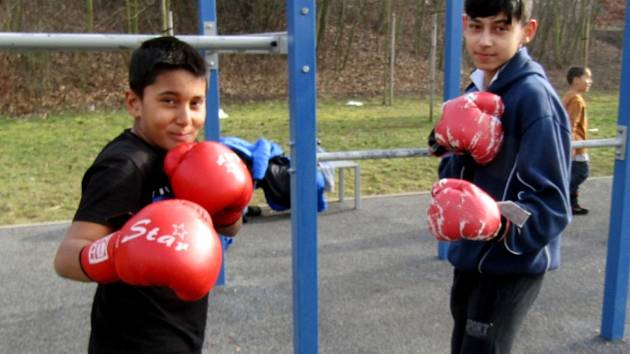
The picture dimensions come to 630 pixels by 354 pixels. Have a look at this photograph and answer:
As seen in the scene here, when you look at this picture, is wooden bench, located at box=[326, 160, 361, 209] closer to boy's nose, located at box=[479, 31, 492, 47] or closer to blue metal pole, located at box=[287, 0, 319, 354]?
blue metal pole, located at box=[287, 0, 319, 354]

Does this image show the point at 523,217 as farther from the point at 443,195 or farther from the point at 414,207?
the point at 414,207

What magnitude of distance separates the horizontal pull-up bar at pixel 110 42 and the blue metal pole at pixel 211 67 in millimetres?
1074

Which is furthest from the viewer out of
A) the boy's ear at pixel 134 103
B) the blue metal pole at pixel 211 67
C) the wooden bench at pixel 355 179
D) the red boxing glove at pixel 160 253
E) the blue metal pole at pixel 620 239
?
the wooden bench at pixel 355 179

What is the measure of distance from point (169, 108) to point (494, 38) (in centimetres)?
96

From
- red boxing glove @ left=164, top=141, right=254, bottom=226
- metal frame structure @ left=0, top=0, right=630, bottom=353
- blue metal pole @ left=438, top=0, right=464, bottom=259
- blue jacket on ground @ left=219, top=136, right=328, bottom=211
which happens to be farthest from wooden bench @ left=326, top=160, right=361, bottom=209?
red boxing glove @ left=164, top=141, right=254, bottom=226

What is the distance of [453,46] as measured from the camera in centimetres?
391

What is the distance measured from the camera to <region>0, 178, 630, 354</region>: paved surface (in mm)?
3150

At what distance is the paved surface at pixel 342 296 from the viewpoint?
3.15m

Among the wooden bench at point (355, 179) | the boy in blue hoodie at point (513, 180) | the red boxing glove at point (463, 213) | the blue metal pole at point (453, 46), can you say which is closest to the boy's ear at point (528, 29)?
the boy in blue hoodie at point (513, 180)

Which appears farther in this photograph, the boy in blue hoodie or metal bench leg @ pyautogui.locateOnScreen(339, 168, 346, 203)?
metal bench leg @ pyautogui.locateOnScreen(339, 168, 346, 203)

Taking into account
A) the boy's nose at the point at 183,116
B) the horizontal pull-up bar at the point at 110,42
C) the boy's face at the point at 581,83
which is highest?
the horizontal pull-up bar at the point at 110,42

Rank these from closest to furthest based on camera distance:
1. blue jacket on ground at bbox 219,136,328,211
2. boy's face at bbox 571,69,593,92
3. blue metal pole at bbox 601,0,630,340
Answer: blue metal pole at bbox 601,0,630,340, blue jacket on ground at bbox 219,136,328,211, boy's face at bbox 571,69,593,92

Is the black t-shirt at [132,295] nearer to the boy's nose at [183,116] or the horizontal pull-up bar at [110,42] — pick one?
the boy's nose at [183,116]

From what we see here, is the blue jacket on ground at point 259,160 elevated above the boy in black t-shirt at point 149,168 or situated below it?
below
